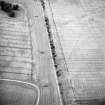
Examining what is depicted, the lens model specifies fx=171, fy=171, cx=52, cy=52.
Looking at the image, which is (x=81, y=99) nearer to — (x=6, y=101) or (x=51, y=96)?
(x=51, y=96)

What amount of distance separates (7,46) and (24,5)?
10.1 ft

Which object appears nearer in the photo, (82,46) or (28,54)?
(28,54)

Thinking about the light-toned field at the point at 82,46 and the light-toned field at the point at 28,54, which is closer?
the light-toned field at the point at 28,54

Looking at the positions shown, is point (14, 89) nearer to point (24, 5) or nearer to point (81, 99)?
point (81, 99)

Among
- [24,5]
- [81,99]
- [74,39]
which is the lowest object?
[81,99]

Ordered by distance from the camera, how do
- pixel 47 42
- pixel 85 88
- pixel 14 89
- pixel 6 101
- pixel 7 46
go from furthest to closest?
pixel 47 42
pixel 7 46
pixel 85 88
pixel 14 89
pixel 6 101

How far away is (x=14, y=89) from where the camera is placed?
5.84m

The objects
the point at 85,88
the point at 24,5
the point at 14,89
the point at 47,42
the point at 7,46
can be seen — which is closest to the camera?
the point at 14,89

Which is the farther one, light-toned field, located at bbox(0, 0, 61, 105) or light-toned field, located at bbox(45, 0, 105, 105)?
light-toned field, located at bbox(45, 0, 105, 105)

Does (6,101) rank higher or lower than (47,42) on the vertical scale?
lower

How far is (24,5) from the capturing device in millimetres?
9109

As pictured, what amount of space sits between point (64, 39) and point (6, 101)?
3808 millimetres

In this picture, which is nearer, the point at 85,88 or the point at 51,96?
the point at 51,96

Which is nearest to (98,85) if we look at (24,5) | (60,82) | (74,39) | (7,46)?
(60,82)
